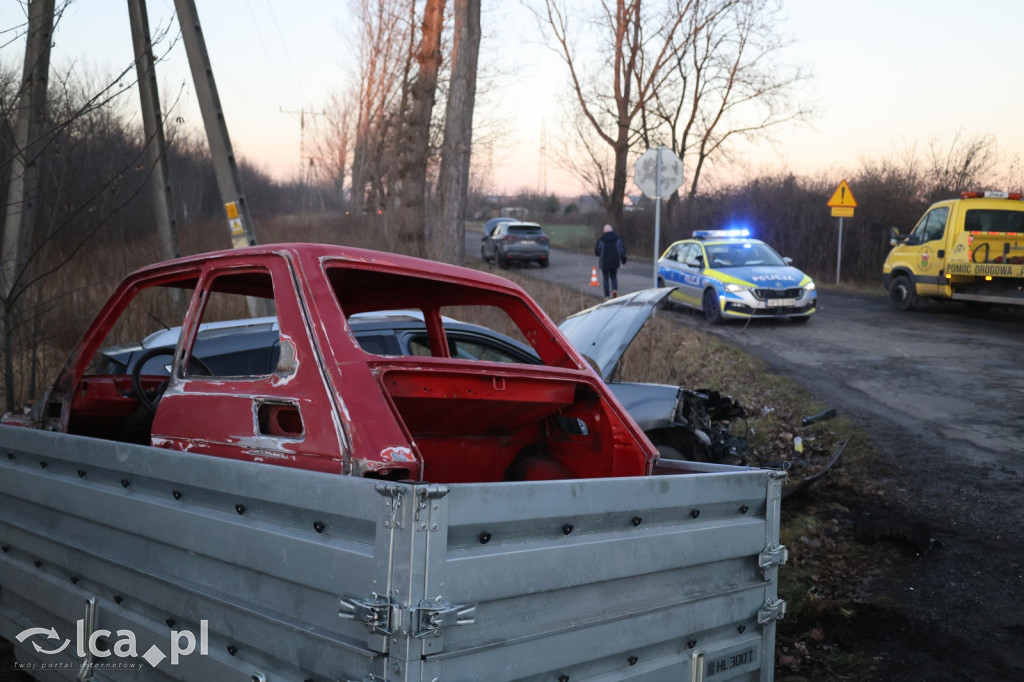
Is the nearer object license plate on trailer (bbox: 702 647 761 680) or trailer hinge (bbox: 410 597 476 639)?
trailer hinge (bbox: 410 597 476 639)

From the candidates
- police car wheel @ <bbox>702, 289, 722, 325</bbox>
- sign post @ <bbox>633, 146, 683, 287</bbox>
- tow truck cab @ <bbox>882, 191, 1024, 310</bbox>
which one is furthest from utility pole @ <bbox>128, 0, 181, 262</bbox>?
tow truck cab @ <bbox>882, 191, 1024, 310</bbox>

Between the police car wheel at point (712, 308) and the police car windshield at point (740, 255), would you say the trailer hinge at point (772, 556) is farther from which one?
the police car windshield at point (740, 255)

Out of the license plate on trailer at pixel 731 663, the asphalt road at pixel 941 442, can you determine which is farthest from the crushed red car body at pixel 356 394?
the asphalt road at pixel 941 442

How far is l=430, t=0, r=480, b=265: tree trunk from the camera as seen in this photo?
1469cm

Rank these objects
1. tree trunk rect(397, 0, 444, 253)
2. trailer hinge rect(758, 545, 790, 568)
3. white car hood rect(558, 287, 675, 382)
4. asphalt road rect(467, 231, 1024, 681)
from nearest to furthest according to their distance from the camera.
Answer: trailer hinge rect(758, 545, 790, 568)
asphalt road rect(467, 231, 1024, 681)
white car hood rect(558, 287, 675, 382)
tree trunk rect(397, 0, 444, 253)

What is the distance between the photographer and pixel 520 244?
108 ft

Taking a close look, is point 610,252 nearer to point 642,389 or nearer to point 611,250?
point 611,250

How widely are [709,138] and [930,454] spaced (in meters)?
29.9

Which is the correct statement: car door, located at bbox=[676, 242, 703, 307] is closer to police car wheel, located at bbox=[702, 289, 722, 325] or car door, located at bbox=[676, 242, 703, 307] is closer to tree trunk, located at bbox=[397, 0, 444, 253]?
police car wheel, located at bbox=[702, 289, 722, 325]

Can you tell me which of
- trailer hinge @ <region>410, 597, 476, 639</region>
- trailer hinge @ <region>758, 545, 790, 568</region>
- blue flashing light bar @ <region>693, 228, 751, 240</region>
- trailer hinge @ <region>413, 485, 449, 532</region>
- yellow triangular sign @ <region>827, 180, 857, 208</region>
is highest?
yellow triangular sign @ <region>827, 180, 857, 208</region>

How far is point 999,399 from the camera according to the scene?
9961mm

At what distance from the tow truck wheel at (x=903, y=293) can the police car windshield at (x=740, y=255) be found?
3.25 m

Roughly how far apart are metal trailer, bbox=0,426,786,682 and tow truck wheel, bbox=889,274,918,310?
16925mm

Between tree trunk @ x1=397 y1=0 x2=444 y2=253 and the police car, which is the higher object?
tree trunk @ x1=397 y1=0 x2=444 y2=253
